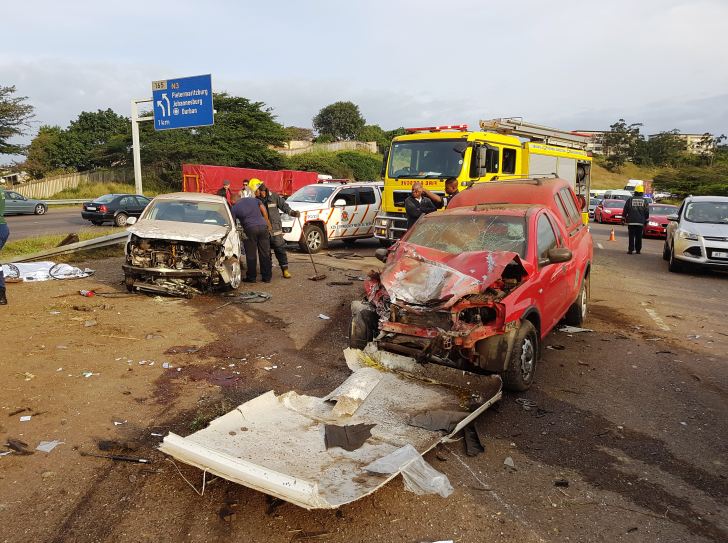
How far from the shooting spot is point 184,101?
21.1 metres

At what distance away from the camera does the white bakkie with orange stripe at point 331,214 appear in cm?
1438

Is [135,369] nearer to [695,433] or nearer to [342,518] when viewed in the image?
[342,518]

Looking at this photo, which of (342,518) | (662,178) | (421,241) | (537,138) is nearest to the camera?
(342,518)

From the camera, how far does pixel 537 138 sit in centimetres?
1439

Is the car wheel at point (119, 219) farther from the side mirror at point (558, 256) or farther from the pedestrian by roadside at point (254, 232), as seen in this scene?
the side mirror at point (558, 256)

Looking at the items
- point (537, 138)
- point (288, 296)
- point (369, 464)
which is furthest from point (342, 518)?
point (537, 138)

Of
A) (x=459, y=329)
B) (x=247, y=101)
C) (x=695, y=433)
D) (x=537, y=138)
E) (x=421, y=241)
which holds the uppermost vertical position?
(x=247, y=101)

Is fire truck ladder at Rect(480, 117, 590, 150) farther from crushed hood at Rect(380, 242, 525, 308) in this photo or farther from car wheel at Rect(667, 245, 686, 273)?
crushed hood at Rect(380, 242, 525, 308)

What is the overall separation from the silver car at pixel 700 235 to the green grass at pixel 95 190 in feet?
110

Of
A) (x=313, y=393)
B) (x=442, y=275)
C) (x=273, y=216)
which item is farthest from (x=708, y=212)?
(x=313, y=393)

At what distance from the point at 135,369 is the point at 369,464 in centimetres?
330

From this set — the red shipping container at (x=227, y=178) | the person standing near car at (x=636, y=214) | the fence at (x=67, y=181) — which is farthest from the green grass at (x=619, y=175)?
the person standing near car at (x=636, y=214)

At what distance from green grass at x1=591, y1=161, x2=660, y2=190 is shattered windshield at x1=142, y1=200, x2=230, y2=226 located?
218 feet

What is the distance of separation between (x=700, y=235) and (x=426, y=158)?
245 inches
